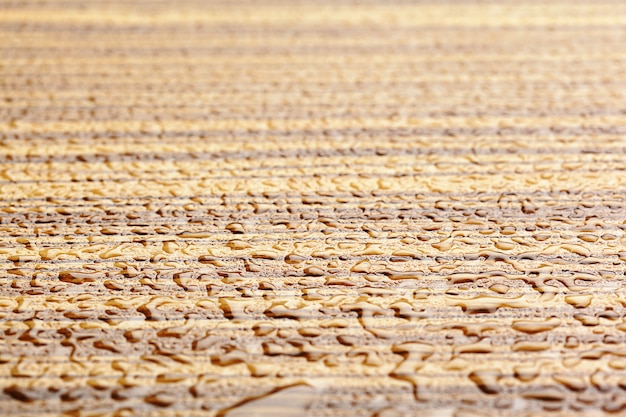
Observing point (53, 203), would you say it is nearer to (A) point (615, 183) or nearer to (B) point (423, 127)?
(B) point (423, 127)

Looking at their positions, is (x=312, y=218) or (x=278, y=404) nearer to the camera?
(x=278, y=404)

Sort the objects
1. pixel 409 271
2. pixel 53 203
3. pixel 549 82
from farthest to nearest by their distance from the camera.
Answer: pixel 549 82 < pixel 53 203 < pixel 409 271

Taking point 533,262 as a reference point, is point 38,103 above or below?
above

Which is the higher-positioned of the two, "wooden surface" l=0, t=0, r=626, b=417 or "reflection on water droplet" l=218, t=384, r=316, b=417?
"wooden surface" l=0, t=0, r=626, b=417

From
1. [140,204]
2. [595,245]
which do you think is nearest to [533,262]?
[595,245]

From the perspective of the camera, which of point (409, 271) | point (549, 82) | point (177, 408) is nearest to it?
point (177, 408)

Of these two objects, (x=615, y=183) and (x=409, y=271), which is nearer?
(x=409, y=271)

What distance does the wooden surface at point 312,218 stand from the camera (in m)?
0.58

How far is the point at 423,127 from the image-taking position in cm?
96

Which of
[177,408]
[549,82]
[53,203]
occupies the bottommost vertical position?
[177,408]

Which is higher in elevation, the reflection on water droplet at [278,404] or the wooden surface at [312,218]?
the wooden surface at [312,218]

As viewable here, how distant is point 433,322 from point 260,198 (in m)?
0.28

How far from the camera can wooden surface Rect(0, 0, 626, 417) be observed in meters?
0.58

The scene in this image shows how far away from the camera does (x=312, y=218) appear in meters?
0.78
